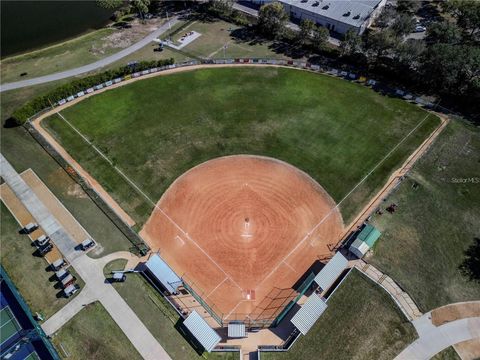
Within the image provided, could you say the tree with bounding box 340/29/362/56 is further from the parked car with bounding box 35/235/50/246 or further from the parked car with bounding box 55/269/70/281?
the parked car with bounding box 55/269/70/281

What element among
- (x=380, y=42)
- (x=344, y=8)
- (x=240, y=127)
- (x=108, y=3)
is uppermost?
(x=344, y=8)

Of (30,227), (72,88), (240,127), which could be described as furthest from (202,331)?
(72,88)

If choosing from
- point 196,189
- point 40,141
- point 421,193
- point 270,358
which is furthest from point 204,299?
point 40,141

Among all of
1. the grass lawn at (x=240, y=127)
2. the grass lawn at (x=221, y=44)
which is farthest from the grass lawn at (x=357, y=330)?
the grass lawn at (x=221, y=44)

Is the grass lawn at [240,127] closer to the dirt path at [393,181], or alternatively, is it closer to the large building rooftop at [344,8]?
the dirt path at [393,181]

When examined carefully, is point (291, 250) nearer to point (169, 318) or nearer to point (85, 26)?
point (169, 318)

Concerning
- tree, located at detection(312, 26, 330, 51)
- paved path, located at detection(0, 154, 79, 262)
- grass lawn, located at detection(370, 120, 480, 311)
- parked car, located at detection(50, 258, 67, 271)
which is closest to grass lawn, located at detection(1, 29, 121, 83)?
paved path, located at detection(0, 154, 79, 262)

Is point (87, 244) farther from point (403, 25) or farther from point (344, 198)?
point (403, 25)
